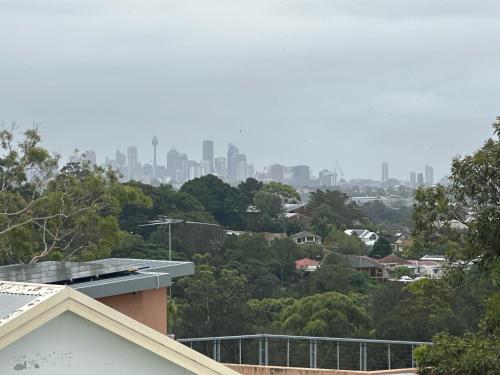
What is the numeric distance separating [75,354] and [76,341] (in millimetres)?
72

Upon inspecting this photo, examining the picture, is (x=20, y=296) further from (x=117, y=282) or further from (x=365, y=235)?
(x=365, y=235)

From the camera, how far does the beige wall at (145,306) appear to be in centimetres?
973

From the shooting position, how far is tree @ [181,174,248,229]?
61125mm

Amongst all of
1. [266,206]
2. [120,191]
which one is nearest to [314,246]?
[266,206]

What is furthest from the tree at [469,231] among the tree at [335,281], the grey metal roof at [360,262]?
the grey metal roof at [360,262]

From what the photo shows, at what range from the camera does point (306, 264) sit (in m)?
51.0

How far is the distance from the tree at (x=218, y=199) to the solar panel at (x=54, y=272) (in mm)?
50177

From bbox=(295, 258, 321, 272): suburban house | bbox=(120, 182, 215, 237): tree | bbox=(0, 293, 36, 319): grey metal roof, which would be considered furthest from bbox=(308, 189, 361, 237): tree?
bbox=(0, 293, 36, 319): grey metal roof

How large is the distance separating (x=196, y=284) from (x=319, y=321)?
20.6ft

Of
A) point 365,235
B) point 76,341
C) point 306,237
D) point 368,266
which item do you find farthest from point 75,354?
point 365,235

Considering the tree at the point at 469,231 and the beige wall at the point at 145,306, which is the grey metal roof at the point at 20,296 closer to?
the beige wall at the point at 145,306

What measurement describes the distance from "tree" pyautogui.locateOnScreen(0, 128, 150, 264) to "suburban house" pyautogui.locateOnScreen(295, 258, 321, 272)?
2940cm

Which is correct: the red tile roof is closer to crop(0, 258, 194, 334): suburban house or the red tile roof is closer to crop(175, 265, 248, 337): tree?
crop(175, 265, 248, 337): tree

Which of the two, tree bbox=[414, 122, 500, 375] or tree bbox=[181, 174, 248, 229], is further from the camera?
tree bbox=[181, 174, 248, 229]
